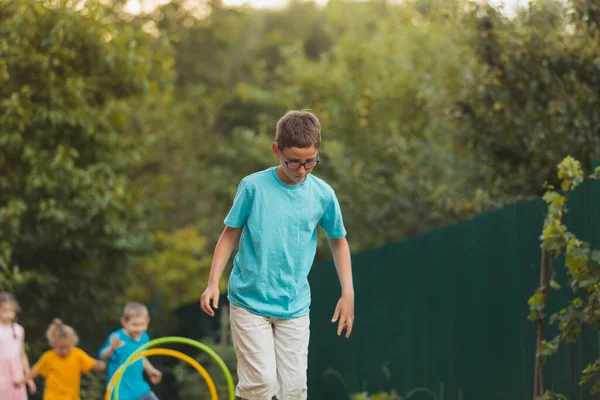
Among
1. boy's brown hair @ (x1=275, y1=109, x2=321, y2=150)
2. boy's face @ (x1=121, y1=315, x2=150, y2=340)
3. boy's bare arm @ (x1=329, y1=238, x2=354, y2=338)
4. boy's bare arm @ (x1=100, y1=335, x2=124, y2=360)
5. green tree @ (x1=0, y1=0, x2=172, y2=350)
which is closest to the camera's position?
boy's brown hair @ (x1=275, y1=109, x2=321, y2=150)

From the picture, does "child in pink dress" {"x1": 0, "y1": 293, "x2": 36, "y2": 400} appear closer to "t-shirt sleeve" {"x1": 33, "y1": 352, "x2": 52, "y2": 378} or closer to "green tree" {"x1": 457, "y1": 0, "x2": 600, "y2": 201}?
"t-shirt sleeve" {"x1": 33, "y1": 352, "x2": 52, "y2": 378}

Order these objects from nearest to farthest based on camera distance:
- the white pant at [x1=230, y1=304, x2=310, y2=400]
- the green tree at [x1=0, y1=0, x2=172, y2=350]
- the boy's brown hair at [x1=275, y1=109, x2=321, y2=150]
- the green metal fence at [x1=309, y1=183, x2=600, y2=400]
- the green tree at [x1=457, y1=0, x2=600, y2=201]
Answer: the boy's brown hair at [x1=275, y1=109, x2=321, y2=150]
the white pant at [x1=230, y1=304, x2=310, y2=400]
the green metal fence at [x1=309, y1=183, x2=600, y2=400]
the green tree at [x1=457, y1=0, x2=600, y2=201]
the green tree at [x1=0, y1=0, x2=172, y2=350]

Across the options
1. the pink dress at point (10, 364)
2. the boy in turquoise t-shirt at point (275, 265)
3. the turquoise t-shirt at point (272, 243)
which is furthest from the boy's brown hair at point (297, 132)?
the pink dress at point (10, 364)

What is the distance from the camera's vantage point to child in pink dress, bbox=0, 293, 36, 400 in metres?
7.98

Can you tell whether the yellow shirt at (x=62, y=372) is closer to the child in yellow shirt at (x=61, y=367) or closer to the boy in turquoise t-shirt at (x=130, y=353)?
the child in yellow shirt at (x=61, y=367)

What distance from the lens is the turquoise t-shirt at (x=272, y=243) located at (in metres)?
4.46

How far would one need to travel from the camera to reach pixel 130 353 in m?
7.52

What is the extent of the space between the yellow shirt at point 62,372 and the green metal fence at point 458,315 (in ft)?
7.99

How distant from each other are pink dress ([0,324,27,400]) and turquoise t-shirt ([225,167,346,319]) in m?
4.09

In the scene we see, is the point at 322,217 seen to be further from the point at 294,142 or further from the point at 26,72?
the point at 26,72

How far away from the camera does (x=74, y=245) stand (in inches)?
473

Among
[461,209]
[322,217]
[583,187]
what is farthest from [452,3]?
[322,217]

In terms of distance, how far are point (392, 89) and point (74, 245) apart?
699 cm

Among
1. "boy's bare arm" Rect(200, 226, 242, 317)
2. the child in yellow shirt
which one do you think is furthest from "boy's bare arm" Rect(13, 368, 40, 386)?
"boy's bare arm" Rect(200, 226, 242, 317)
